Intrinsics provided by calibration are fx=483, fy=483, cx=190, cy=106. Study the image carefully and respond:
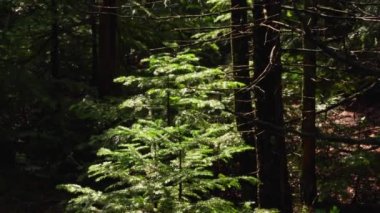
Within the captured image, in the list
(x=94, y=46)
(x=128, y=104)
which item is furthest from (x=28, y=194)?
(x=128, y=104)

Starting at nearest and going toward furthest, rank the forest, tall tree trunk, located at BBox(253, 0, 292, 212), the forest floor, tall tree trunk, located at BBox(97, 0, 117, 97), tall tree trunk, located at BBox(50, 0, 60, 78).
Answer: tall tree trunk, located at BBox(253, 0, 292, 212) → the forest → the forest floor → tall tree trunk, located at BBox(97, 0, 117, 97) → tall tree trunk, located at BBox(50, 0, 60, 78)

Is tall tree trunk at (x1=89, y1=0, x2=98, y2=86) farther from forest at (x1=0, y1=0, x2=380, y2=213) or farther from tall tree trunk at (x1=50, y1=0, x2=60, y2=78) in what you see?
tall tree trunk at (x1=50, y1=0, x2=60, y2=78)

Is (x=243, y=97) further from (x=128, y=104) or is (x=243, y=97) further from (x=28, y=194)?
(x=28, y=194)

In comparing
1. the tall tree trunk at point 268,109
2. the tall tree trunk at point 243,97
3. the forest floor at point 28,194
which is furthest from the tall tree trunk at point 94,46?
the tall tree trunk at point 268,109

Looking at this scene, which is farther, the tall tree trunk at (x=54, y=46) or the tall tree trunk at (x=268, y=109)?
the tall tree trunk at (x=54, y=46)

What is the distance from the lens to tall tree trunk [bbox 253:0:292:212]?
6.79 m

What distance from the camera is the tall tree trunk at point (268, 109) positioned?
6.79 meters

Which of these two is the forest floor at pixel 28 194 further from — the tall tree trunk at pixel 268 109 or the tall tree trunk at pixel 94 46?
the tall tree trunk at pixel 268 109

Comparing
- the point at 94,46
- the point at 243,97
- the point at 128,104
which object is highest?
the point at 94,46

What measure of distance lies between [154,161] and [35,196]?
7.42 metres

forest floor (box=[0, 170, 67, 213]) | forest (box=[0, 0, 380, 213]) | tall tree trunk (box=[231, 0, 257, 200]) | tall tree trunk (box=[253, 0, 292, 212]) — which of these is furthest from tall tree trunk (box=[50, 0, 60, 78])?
tall tree trunk (box=[253, 0, 292, 212])

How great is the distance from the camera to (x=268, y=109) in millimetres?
A: 6902

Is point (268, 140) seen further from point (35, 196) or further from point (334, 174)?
point (35, 196)

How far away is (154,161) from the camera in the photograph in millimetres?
6277
